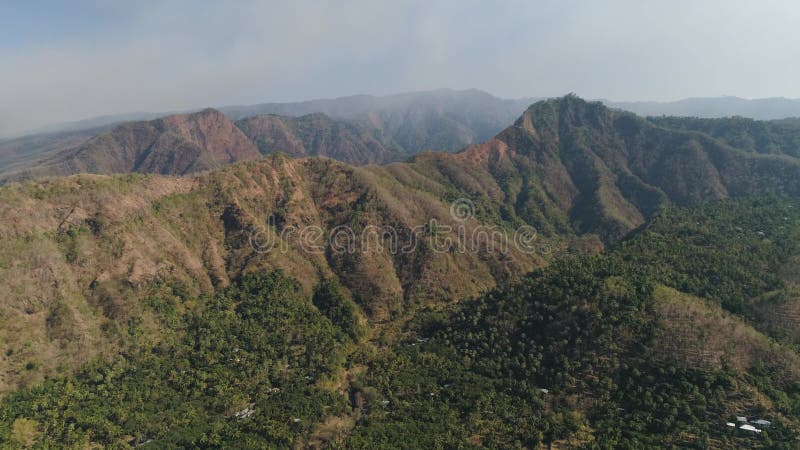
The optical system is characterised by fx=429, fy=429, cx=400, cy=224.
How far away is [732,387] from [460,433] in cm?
4755

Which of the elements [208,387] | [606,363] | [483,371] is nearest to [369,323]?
[483,371]

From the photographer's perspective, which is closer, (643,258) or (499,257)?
(643,258)

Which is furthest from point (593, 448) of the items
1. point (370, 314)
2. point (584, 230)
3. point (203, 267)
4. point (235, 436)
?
point (584, 230)

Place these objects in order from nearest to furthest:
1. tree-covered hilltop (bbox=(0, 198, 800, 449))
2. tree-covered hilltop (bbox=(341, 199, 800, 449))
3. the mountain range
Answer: tree-covered hilltop (bbox=(341, 199, 800, 449)), tree-covered hilltop (bbox=(0, 198, 800, 449)), the mountain range

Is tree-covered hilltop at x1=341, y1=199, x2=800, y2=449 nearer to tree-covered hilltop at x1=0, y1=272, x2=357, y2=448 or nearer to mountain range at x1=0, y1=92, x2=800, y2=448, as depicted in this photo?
mountain range at x1=0, y1=92, x2=800, y2=448

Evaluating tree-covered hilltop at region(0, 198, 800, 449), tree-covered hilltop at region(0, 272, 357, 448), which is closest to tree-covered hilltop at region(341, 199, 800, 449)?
tree-covered hilltop at region(0, 198, 800, 449)

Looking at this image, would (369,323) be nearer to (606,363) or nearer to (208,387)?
(208,387)

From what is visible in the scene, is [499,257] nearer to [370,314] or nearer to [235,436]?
[370,314]

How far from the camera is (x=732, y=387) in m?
73.9

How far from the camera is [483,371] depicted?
93.8 meters

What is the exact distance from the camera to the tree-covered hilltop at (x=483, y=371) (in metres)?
72.5

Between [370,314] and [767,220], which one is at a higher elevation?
[767,220]

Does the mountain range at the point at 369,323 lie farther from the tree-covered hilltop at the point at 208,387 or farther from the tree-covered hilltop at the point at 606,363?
the tree-covered hilltop at the point at 208,387

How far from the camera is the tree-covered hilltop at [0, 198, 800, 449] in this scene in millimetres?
72500
